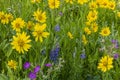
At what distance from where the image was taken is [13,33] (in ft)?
7.36

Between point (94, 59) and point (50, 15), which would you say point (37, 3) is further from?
point (94, 59)

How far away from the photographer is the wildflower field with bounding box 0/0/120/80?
1.93 metres

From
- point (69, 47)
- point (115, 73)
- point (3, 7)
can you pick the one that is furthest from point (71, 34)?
point (3, 7)

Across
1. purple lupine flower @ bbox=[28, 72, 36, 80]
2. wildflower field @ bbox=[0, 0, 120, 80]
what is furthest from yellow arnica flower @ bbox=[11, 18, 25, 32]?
purple lupine flower @ bbox=[28, 72, 36, 80]

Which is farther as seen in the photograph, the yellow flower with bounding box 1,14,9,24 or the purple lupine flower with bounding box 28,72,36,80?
the yellow flower with bounding box 1,14,9,24

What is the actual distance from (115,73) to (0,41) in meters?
0.87

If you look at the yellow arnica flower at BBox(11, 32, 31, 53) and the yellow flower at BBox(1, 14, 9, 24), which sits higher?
the yellow flower at BBox(1, 14, 9, 24)

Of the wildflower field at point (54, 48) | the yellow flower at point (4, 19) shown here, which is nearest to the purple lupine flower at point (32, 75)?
the wildflower field at point (54, 48)

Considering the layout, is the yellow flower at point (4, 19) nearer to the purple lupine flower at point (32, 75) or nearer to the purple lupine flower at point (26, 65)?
the purple lupine flower at point (26, 65)

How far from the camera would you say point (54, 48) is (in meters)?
2.12

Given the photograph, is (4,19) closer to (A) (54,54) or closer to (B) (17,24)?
(B) (17,24)

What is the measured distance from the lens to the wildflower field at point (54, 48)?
1.93m

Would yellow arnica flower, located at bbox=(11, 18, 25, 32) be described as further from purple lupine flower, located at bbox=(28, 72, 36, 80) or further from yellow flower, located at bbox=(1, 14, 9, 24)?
purple lupine flower, located at bbox=(28, 72, 36, 80)

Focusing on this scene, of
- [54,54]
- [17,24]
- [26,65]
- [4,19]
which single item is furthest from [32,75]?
[4,19]
